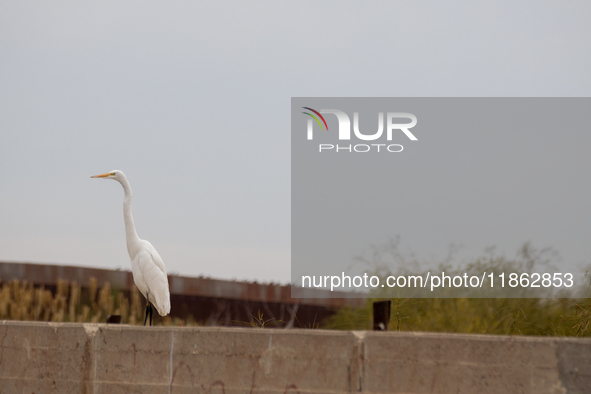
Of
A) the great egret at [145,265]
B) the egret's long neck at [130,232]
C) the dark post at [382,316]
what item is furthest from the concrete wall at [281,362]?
the egret's long neck at [130,232]

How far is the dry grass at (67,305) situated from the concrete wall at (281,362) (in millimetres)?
6269

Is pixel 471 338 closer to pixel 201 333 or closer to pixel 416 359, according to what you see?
pixel 416 359

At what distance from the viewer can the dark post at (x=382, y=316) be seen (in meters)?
4.10

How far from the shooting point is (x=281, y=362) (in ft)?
13.1

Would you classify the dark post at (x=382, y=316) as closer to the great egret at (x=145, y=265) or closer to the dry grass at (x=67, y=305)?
the great egret at (x=145, y=265)

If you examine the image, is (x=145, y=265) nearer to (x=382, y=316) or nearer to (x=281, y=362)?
(x=281, y=362)

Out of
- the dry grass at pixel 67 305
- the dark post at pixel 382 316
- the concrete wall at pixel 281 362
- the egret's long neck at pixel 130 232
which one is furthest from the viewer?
the dry grass at pixel 67 305

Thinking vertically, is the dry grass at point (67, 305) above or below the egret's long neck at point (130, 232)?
below

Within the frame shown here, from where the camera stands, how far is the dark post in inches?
162

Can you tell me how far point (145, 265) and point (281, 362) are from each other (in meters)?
3.96

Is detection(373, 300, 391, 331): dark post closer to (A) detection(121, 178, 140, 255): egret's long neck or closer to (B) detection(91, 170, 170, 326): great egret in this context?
(B) detection(91, 170, 170, 326): great egret

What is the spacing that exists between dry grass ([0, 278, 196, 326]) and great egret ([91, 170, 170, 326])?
3283mm

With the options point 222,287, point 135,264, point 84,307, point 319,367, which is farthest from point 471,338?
point 222,287

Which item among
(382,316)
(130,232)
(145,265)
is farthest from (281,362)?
(130,232)
